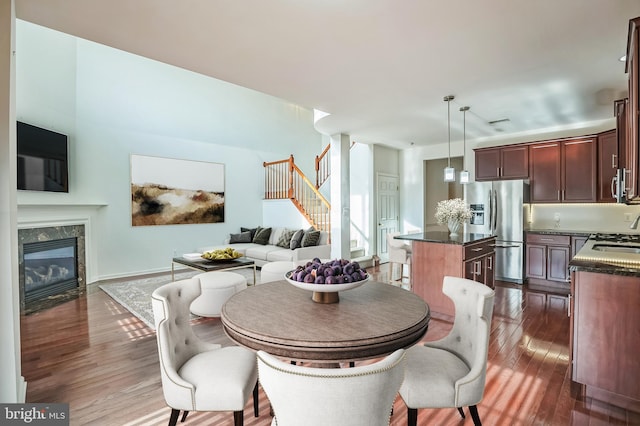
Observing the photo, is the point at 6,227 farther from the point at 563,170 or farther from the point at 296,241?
the point at 563,170

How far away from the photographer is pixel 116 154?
18.4 ft

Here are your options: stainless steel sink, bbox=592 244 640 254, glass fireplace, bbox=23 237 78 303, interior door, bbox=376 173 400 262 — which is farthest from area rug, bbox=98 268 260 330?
stainless steel sink, bbox=592 244 640 254

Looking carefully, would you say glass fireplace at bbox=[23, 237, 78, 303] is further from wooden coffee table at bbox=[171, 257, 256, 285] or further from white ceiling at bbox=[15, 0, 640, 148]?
white ceiling at bbox=[15, 0, 640, 148]

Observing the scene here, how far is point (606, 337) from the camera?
82.0 inches

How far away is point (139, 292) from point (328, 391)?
184 inches

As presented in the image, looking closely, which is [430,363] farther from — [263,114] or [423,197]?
[263,114]

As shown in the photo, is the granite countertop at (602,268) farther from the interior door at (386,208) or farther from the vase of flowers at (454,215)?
the interior door at (386,208)

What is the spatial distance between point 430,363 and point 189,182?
20.1ft

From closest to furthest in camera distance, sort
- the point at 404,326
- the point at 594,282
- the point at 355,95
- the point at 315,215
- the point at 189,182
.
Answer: the point at 404,326, the point at 594,282, the point at 355,95, the point at 189,182, the point at 315,215

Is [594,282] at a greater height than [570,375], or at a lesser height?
greater

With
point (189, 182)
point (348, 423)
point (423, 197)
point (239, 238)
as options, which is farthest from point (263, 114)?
point (348, 423)

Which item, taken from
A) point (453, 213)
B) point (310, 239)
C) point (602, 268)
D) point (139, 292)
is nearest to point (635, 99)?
point (602, 268)

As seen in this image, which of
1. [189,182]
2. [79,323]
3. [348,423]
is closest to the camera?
[348,423]

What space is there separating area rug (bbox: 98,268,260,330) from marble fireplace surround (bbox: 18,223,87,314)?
37cm
